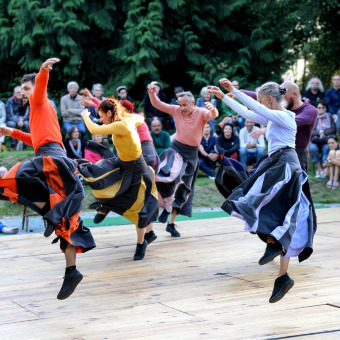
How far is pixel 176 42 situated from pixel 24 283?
9.39 metres

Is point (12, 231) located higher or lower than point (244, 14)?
lower

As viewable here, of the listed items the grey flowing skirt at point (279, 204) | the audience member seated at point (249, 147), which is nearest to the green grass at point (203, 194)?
the audience member seated at point (249, 147)

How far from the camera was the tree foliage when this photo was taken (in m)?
13.0

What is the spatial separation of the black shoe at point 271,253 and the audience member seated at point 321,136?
671cm

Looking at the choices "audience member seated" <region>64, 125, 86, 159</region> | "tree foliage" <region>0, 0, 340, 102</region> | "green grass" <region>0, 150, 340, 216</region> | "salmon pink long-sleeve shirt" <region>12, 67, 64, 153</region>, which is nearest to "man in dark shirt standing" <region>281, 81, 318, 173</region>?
"salmon pink long-sleeve shirt" <region>12, 67, 64, 153</region>

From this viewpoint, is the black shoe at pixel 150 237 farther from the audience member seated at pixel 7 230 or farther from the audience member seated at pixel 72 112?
the audience member seated at pixel 72 112

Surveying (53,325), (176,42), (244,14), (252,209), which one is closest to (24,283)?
(53,325)

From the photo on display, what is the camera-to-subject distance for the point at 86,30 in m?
13.8

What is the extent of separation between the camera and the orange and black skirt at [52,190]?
4.52 m

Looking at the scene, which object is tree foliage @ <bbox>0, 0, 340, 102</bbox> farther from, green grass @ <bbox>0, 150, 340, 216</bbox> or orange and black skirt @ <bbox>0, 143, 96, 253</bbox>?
orange and black skirt @ <bbox>0, 143, 96, 253</bbox>

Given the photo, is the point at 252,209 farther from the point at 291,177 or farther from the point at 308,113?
the point at 308,113

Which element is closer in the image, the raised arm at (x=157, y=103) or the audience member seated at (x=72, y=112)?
the raised arm at (x=157, y=103)

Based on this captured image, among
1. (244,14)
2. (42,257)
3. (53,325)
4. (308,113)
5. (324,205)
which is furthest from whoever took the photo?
(244,14)

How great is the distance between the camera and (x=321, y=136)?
11180mm
